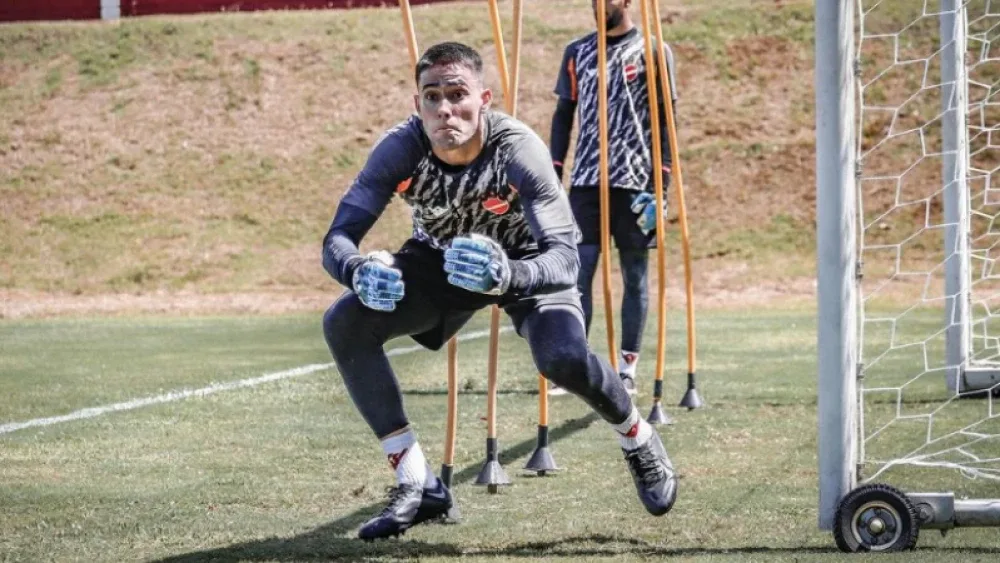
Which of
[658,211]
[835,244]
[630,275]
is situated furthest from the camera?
[630,275]

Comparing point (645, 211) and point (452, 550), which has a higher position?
point (645, 211)

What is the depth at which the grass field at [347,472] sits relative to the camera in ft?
16.5

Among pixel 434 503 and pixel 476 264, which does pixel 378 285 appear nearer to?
pixel 476 264

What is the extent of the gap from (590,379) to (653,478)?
421 mm

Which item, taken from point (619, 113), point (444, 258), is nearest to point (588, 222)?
point (619, 113)

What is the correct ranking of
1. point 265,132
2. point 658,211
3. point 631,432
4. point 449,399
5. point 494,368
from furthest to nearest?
1. point 265,132
2. point 658,211
3. point 494,368
4. point 449,399
5. point 631,432

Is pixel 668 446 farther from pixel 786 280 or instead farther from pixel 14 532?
pixel 786 280

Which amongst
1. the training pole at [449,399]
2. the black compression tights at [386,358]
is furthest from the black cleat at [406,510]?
the training pole at [449,399]

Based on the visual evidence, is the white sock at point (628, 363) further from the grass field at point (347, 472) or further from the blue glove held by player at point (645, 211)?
the blue glove held by player at point (645, 211)

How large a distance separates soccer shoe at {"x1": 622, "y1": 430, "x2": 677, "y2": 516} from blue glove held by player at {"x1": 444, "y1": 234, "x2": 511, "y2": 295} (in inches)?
39.2

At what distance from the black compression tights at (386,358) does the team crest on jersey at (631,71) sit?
383 centimetres

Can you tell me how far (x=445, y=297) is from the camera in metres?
5.42

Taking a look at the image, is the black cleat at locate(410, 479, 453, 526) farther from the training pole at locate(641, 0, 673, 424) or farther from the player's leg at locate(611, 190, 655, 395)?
the player's leg at locate(611, 190, 655, 395)

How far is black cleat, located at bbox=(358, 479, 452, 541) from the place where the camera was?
5.02 m
